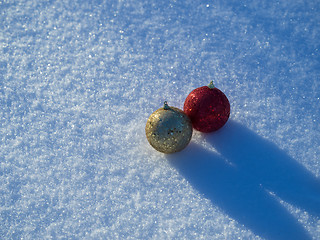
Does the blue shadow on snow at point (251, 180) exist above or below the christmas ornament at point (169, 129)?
below

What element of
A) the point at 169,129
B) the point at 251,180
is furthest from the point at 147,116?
the point at 251,180

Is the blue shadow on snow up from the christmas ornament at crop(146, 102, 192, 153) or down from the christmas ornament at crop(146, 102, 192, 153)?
down

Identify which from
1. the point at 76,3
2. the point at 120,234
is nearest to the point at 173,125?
the point at 120,234

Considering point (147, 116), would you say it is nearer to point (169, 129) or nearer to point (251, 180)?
point (169, 129)

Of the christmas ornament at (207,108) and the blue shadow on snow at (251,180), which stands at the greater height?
the christmas ornament at (207,108)
